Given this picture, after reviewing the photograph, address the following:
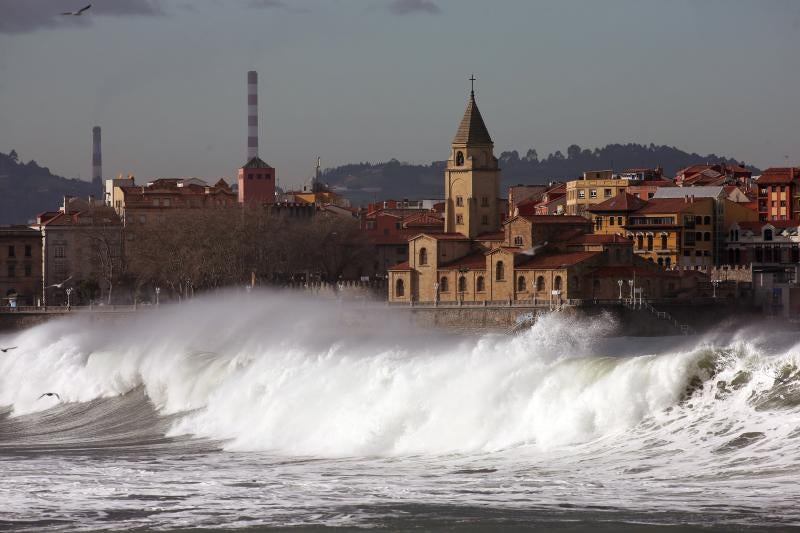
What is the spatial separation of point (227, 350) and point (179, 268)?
58969mm

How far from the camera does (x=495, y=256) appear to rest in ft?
375

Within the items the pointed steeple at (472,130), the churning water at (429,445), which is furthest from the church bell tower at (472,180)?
the churning water at (429,445)

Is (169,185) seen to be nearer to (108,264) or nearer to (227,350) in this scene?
(108,264)

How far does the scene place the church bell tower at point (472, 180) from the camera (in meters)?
124

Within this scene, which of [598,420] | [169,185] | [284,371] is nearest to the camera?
[598,420]

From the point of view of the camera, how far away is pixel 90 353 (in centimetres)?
7862

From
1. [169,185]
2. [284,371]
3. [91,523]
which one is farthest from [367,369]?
[169,185]

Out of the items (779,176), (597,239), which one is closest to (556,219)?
(597,239)

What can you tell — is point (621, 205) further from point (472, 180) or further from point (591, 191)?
point (591, 191)

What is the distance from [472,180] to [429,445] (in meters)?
81.1

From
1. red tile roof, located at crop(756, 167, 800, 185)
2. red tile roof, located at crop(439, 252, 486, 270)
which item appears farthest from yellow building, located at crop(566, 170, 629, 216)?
red tile roof, located at crop(439, 252, 486, 270)

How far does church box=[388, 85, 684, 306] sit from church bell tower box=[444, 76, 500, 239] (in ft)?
0.21

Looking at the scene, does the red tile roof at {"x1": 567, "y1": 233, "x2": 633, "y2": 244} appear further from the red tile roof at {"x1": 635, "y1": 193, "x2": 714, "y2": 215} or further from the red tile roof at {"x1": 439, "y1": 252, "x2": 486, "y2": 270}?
the red tile roof at {"x1": 635, "y1": 193, "x2": 714, "y2": 215}

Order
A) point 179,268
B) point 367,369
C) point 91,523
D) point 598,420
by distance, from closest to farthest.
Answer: point 91,523, point 598,420, point 367,369, point 179,268
